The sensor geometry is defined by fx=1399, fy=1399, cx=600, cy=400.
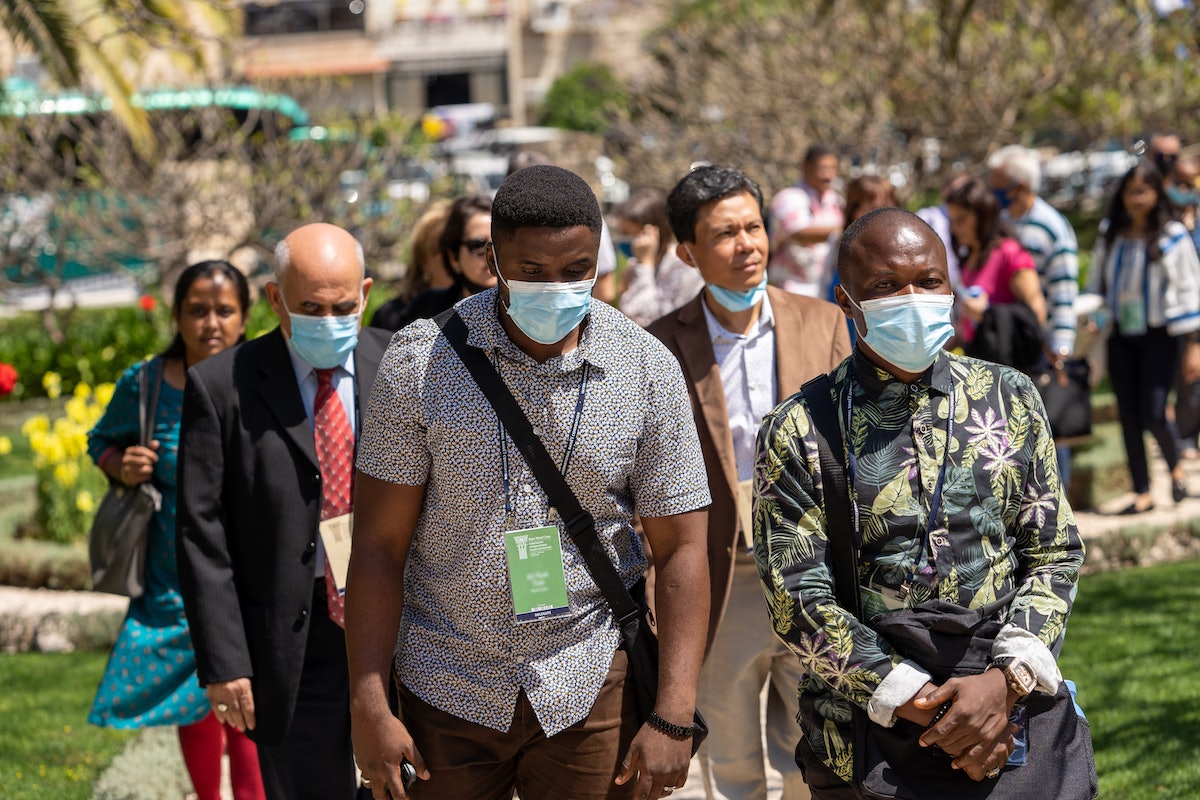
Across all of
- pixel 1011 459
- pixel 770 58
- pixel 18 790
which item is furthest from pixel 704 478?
pixel 770 58

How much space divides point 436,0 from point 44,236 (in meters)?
48.3

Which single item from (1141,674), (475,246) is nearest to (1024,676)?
(475,246)

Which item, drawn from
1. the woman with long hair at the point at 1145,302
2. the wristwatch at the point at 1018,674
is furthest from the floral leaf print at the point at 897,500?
the woman with long hair at the point at 1145,302

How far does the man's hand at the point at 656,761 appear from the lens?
2930 mm

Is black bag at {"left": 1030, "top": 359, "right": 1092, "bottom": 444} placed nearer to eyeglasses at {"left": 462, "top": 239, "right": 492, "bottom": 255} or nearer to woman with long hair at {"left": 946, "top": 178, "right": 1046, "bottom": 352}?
woman with long hair at {"left": 946, "top": 178, "right": 1046, "bottom": 352}

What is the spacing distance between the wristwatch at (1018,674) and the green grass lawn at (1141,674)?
2.32 metres

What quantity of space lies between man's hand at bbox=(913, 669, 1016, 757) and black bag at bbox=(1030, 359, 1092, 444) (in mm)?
4879

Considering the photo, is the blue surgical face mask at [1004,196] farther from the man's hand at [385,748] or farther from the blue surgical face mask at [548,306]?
the man's hand at [385,748]

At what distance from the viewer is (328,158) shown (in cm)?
1639

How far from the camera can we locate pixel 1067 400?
7523mm

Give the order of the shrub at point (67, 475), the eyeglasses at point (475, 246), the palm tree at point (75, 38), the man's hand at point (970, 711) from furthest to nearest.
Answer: the palm tree at point (75, 38) < the shrub at point (67, 475) < the eyeglasses at point (475, 246) < the man's hand at point (970, 711)

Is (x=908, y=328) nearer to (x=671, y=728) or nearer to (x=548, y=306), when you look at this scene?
(x=548, y=306)

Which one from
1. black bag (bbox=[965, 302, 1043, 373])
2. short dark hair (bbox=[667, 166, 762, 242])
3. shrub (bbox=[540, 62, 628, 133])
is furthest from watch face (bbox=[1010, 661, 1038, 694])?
shrub (bbox=[540, 62, 628, 133])

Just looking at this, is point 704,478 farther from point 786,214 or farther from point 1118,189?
point 1118,189
